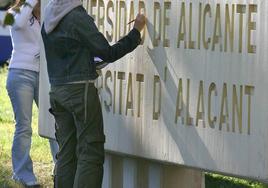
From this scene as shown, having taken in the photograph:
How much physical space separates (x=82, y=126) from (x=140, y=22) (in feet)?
2.76

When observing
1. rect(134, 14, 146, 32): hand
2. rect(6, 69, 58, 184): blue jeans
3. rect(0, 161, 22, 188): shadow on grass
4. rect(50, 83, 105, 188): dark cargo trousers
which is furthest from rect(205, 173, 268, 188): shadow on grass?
rect(134, 14, 146, 32): hand

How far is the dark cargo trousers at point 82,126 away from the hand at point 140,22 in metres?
0.52

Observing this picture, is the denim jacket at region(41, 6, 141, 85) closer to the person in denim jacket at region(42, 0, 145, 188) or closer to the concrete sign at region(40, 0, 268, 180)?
the person in denim jacket at region(42, 0, 145, 188)

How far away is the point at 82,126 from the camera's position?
20.9 ft

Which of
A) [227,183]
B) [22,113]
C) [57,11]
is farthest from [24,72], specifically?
[227,183]

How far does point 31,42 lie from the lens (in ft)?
27.5

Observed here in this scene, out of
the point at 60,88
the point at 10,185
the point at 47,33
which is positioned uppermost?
the point at 47,33

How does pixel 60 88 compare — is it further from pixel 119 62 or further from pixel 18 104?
pixel 18 104

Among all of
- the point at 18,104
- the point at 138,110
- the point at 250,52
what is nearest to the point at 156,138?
the point at 138,110

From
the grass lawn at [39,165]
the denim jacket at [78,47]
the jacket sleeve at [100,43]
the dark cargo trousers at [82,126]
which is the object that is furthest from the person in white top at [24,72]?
the jacket sleeve at [100,43]

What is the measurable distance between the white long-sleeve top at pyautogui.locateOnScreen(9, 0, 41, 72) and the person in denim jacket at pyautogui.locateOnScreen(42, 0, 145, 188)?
1.78 m

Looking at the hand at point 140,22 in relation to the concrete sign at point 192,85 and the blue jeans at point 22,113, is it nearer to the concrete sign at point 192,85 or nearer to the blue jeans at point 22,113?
the concrete sign at point 192,85

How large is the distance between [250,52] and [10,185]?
378cm

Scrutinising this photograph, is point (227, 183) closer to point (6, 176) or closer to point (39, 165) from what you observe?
point (39, 165)
